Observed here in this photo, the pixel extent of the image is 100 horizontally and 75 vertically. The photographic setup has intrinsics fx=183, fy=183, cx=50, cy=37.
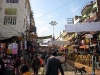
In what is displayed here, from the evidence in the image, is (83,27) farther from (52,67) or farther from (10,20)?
(10,20)

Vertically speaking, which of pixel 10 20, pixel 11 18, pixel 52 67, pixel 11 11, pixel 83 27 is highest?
pixel 11 11

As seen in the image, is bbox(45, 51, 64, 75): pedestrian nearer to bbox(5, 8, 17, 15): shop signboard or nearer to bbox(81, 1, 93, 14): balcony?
bbox(5, 8, 17, 15): shop signboard

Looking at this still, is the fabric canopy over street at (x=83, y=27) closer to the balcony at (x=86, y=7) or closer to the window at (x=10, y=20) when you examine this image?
the window at (x=10, y=20)

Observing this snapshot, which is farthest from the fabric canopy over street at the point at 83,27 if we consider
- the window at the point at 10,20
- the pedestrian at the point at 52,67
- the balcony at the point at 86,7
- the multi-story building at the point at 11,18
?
the balcony at the point at 86,7

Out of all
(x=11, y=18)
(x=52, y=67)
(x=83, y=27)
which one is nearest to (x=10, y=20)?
(x=11, y=18)

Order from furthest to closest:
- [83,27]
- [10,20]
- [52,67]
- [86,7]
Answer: [86,7] < [10,20] < [83,27] < [52,67]

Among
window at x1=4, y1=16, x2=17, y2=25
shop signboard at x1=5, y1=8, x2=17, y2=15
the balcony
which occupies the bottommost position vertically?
window at x1=4, y1=16, x2=17, y2=25

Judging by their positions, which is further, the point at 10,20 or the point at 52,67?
the point at 10,20

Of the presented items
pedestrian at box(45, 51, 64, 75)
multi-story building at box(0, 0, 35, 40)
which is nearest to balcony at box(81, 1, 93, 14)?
multi-story building at box(0, 0, 35, 40)

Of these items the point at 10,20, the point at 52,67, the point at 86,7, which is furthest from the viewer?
the point at 86,7

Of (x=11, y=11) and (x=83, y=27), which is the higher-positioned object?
(x=11, y=11)

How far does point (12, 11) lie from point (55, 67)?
18.7m

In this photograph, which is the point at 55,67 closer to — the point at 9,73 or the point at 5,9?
the point at 9,73

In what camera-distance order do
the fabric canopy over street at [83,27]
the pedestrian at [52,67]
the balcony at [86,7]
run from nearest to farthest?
the pedestrian at [52,67] → the fabric canopy over street at [83,27] → the balcony at [86,7]
